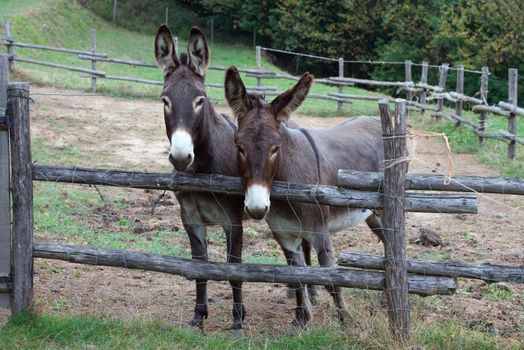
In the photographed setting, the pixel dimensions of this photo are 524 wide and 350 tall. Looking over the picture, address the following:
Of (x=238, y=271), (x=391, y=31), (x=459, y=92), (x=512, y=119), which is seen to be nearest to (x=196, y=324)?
(x=238, y=271)

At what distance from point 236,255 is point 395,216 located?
1.34 metres

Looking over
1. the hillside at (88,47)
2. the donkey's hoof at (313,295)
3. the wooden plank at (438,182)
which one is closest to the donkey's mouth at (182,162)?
the wooden plank at (438,182)

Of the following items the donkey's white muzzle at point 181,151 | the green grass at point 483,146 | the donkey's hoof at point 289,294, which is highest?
the donkey's white muzzle at point 181,151

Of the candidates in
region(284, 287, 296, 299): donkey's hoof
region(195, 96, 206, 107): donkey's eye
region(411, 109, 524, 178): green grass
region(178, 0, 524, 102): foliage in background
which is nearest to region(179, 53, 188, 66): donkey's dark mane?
region(195, 96, 206, 107): donkey's eye

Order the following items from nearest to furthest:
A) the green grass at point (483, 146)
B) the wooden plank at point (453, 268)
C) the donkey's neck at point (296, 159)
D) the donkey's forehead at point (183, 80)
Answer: the wooden plank at point (453, 268), the donkey's forehead at point (183, 80), the donkey's neck at point (296, 159), the green grass at point (483, 146)

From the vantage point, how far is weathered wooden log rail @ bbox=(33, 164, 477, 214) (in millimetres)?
4840

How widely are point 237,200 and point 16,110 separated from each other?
5.68 feet

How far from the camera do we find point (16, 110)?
204 inches

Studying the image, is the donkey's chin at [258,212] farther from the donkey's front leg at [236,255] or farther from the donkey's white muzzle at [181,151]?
the donkey's front leg at [236,255]

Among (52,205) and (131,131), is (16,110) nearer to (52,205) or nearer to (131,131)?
(52,205)

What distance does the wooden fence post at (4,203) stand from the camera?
5.27 m

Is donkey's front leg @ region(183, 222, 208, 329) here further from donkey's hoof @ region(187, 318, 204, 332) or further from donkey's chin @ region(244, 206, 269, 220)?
donkey's chin @ region(244, 206, 269, 220)

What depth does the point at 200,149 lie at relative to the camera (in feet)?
17.9

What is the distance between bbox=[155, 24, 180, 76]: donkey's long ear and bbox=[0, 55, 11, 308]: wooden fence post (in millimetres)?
1113
